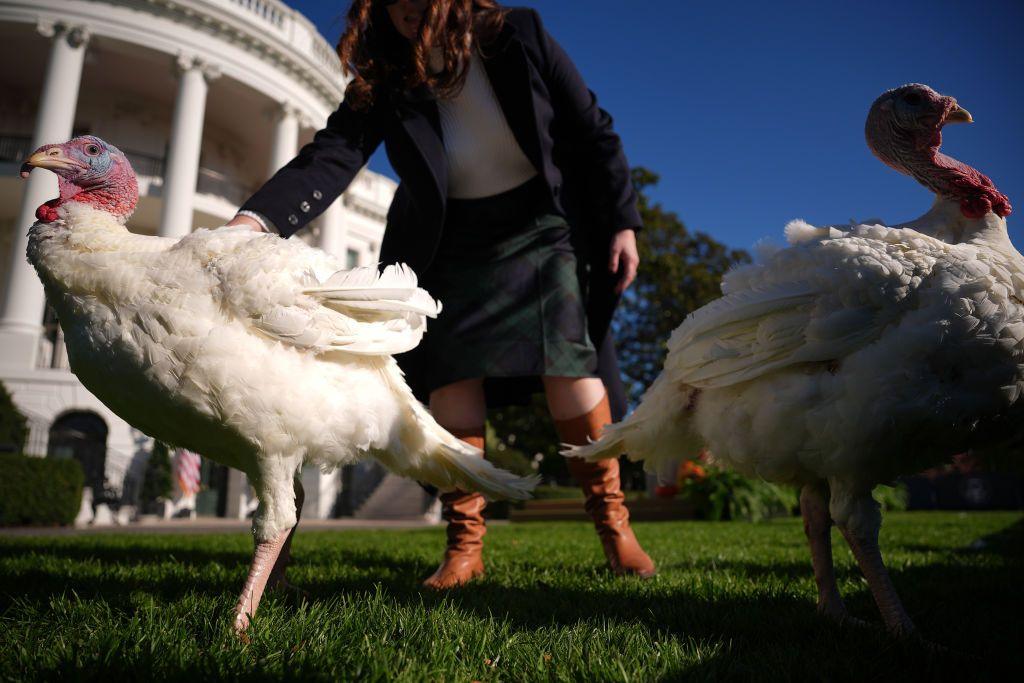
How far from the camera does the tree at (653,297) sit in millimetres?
20109

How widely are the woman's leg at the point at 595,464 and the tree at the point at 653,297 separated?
15.5 m

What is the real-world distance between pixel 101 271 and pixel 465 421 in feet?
5.81

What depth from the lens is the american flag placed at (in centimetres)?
1694

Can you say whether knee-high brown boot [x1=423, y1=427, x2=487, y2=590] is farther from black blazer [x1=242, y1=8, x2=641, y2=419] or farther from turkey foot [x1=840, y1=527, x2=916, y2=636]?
turkey foot [x1=840, y1=527, x2=916, y2=636]

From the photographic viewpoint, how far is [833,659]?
5.28ft

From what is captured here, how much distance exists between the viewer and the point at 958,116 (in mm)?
2328

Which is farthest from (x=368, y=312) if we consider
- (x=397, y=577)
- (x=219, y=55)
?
(x=219, y=55)

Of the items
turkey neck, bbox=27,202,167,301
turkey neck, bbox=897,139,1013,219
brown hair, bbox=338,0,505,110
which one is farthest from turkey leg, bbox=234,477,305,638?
turkey neck, bbox=897,139,1013,219

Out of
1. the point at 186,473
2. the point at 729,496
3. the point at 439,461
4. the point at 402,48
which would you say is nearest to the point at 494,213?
the point at 402,48

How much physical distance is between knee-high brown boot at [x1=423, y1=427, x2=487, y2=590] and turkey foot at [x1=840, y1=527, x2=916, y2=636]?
1.75m

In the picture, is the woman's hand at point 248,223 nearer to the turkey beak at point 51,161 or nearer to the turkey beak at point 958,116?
the turkey beak at point 51,161

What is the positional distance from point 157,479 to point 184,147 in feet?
31.3

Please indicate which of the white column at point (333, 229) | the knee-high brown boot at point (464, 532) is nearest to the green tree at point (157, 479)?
the white column at point (333, 229)

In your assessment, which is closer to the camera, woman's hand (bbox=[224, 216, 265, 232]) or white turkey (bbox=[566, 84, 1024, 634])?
white turkey (bbox=[566, 84, 1024, 634])
